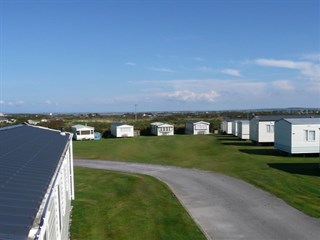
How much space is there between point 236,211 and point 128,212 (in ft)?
15.7

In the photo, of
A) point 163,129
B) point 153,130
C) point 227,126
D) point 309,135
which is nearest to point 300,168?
point 309,135

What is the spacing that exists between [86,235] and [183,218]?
4341 mm

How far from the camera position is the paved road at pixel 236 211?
569 inches

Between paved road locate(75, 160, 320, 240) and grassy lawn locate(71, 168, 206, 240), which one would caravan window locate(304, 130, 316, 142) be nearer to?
paved road locate(75, 160, 320, 240)

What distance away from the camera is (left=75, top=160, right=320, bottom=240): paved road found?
1445 cm

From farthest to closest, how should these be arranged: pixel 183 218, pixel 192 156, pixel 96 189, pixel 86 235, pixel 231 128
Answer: pixel 231 128
pixel 192 156
pixel 96 189
pixel 183 218
pixel 86 235

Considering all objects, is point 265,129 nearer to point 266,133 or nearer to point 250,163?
point 266,133

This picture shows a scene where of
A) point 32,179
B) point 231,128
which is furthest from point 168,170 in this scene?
point 231,128

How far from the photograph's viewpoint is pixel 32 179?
6949 mm

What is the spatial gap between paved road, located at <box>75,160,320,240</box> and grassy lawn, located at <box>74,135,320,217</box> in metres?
1.06

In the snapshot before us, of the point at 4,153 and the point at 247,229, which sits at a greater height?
the point at 4,153

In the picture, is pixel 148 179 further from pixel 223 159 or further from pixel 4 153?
pixel 4 153

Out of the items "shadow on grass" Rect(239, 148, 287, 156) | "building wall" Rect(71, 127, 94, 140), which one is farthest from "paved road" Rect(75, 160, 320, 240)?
"building wall" Rect(71, 127, 94, 140)

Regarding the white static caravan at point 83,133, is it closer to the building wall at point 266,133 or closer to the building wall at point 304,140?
the building wall at point 266,133
